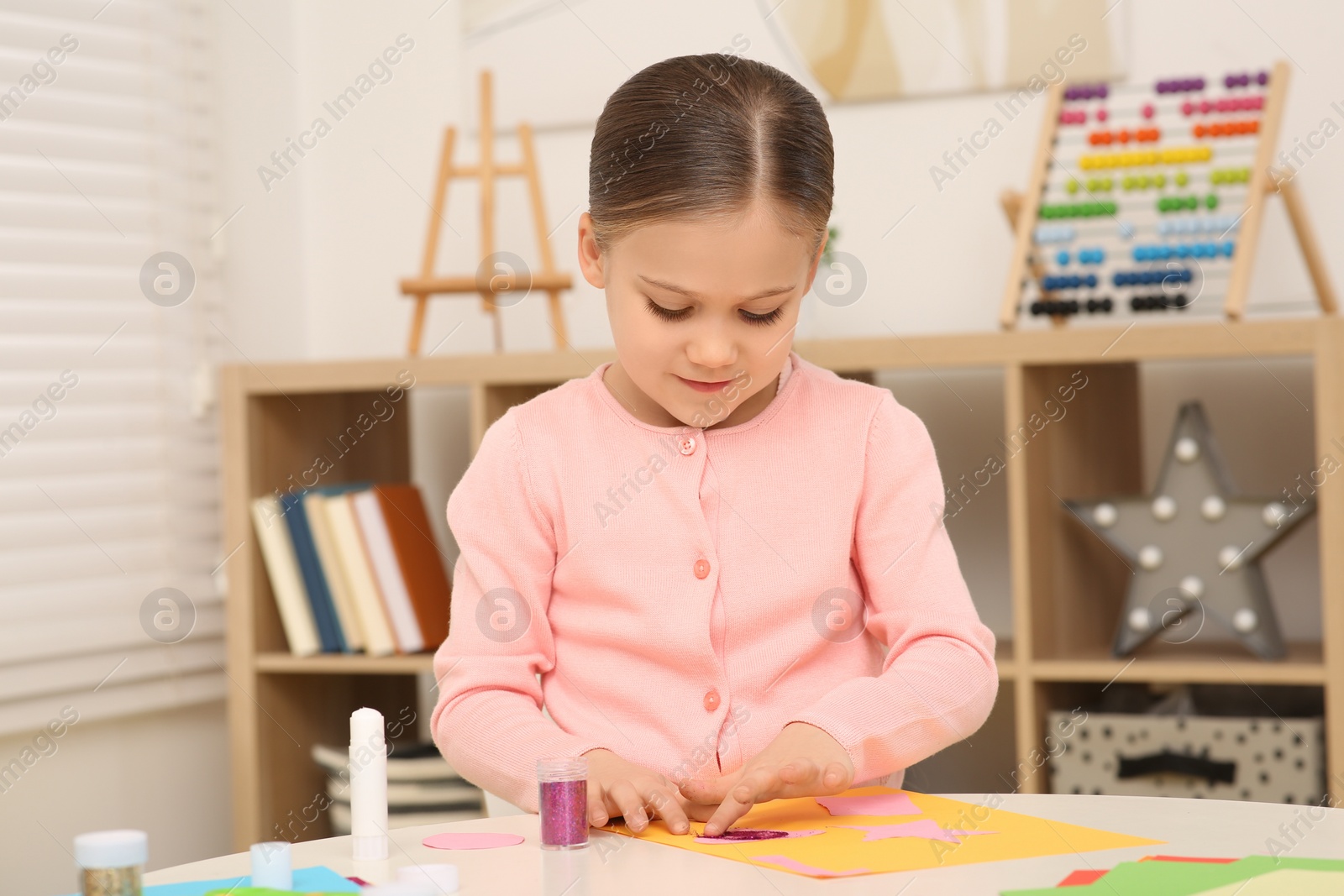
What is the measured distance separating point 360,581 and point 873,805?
1.24 m

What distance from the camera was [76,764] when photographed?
2.02m

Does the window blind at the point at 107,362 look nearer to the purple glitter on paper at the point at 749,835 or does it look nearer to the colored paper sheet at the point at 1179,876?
the purple glitter on paper at the point at 749,835

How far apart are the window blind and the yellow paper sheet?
1.65 metres

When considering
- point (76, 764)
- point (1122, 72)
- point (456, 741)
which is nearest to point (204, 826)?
point (76, 764)

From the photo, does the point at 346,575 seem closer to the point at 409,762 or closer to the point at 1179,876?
the point at 409,762

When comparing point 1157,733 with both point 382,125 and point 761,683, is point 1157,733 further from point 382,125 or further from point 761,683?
point 382,125

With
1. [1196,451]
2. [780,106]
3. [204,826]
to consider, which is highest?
[780,106]

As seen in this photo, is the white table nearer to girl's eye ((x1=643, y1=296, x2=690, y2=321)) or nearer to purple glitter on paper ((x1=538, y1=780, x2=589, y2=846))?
purple glitter on paper ((x1=538, y1=780, x2=589, y2=846))

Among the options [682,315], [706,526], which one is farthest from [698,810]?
[682,315]

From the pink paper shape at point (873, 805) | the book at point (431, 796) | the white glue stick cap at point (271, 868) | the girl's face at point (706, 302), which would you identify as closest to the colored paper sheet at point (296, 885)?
the white glue stick cap at point (271, 868)

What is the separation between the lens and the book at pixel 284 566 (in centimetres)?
211

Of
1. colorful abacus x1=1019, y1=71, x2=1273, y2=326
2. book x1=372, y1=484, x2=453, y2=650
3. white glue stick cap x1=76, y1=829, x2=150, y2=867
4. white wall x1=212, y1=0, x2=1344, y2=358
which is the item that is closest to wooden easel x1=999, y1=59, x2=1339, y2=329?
colorful abacus x1=1019, y1=71, x2=1273, y2=326

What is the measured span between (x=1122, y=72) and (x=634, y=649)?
1349 mm

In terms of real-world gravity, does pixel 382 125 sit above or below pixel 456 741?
above
